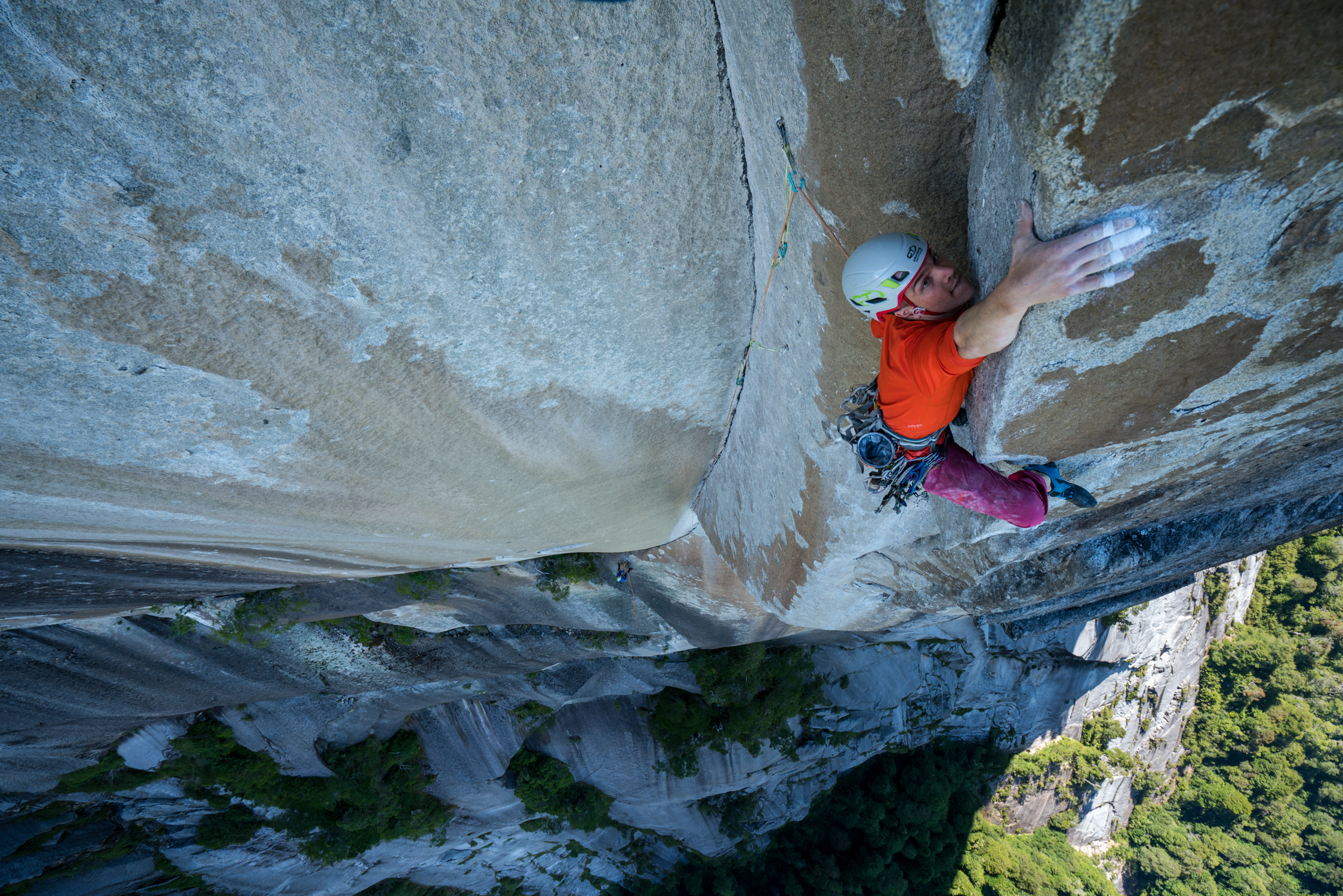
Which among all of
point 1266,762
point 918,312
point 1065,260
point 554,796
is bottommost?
point 1266,762

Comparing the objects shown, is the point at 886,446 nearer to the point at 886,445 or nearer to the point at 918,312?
the point at 886,445

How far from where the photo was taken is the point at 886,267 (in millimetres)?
1359

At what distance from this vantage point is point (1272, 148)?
0.90 meters

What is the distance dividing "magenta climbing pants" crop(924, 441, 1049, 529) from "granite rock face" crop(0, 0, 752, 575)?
97 cm

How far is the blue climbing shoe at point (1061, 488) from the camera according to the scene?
5.67 feet

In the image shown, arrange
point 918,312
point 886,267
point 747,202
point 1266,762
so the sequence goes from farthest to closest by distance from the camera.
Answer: point 1266,762 → point 747,202 → point 918,312 → point 886,267

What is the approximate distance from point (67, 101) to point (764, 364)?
206 centimetres

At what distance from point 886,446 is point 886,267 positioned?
655 mm

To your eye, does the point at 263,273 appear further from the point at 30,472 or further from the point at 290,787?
the point at 290,787

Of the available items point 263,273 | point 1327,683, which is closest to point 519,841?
point 263,273

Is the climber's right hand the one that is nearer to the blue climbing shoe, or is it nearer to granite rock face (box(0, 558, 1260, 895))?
the blue climbing shoe

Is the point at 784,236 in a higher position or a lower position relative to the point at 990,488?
higher

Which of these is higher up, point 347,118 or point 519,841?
point 347,118

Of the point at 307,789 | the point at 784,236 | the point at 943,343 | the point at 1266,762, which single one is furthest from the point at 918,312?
the point at 1266,762
